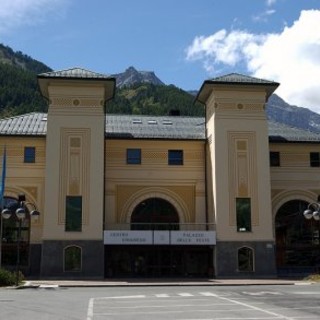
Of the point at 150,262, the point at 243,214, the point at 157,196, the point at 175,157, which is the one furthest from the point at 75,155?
the point at 243,214

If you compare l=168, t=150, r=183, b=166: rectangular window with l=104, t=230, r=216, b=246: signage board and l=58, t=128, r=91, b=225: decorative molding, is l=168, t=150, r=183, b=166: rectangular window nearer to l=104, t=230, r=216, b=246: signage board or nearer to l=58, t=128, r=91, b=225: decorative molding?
l=104, t=230, r=216, b=246: signage board

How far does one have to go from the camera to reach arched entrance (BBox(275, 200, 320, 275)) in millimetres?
41312

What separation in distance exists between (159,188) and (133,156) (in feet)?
9.93

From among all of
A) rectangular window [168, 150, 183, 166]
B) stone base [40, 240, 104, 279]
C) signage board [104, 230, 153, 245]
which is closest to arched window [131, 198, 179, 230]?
signage board [104, 230, 153, 245]

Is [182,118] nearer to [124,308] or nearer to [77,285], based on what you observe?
[77,285]

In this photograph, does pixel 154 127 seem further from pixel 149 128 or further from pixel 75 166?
pixel 75 166

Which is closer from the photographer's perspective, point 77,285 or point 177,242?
point 77,285

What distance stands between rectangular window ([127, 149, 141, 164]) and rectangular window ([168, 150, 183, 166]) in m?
2.28

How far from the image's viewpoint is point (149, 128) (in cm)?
4381

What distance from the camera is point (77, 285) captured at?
31.2m

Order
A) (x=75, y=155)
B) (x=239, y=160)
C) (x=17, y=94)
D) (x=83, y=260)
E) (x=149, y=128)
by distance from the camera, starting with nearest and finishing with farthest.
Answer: (x=83, y=260) < (x=75, y=155) < (x=239, y=160) < (x=149, y=128) < (x=17, y=94)

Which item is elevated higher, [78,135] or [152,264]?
[78,135]

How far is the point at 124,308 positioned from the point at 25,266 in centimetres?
2272

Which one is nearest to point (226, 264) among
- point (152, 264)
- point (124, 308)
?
point (152, 264)
